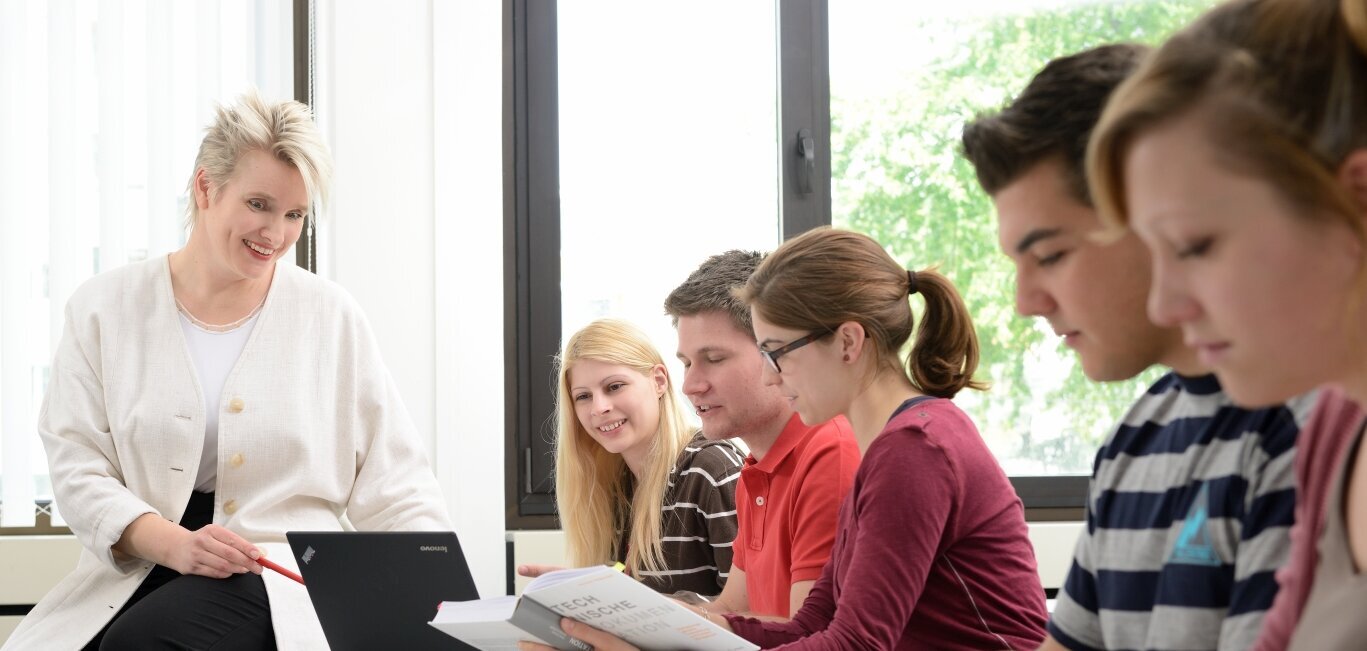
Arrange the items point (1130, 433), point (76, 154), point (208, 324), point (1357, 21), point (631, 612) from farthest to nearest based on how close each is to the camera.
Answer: point (76, 154)
point (208, 324)
point (631, 612)
point (1130, 433)
point (1357, 21)

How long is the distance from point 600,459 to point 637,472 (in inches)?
3.8

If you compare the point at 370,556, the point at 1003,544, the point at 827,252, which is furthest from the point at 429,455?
the point at 1003,544

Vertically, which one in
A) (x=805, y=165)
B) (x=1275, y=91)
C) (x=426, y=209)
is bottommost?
(x=1275, y=91)

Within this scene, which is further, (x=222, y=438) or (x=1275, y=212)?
(x=222, y=438)

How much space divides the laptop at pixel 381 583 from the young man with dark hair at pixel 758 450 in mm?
429

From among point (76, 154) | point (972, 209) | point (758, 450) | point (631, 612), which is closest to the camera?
point (631, 612)

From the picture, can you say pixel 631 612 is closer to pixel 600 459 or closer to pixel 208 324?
pixel 600 459

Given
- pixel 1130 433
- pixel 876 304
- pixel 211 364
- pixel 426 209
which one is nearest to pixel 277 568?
pixel 211 364

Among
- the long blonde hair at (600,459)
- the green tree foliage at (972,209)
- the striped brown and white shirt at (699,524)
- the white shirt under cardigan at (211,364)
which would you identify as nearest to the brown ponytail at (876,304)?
the striped brown and white shirt at (699,524)

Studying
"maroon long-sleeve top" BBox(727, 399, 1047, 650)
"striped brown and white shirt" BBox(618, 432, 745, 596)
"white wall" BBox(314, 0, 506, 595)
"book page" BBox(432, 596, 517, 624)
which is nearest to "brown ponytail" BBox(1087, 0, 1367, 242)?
"maroon long-sleeve top" BBox(727, 399, 1047, 650)

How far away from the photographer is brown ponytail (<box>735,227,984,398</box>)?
64.2 inches

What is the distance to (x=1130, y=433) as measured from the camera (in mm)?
1063

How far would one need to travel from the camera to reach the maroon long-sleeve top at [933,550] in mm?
1372

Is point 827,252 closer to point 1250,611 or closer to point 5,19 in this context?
point 1250,611
